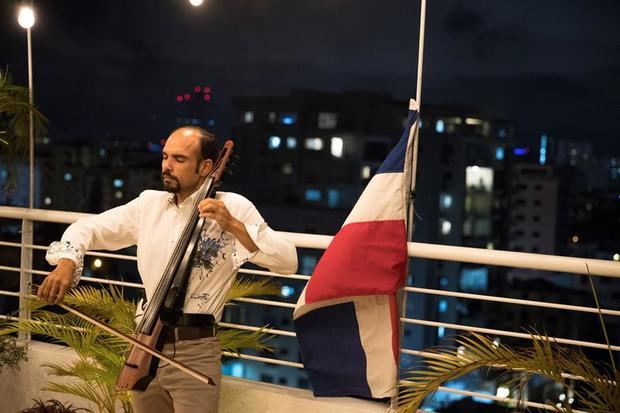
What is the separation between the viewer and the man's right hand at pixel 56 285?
2256 mm

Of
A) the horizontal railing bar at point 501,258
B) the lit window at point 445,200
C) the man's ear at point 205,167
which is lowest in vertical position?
the lit window at point 445,200

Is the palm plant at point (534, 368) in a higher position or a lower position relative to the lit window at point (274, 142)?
lower

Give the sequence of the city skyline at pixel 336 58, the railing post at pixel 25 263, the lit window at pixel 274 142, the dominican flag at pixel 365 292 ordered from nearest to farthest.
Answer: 1. the dominican flag at pixel 365 292
2. the railing post at pixel 25 263
3. the lit window at pixel 274 142
4. the city skyline at pixel 336 58

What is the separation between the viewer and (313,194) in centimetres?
4059

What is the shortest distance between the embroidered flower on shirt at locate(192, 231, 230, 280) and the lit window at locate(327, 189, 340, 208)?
126 ft

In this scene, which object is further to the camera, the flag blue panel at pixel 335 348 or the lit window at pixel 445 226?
the lit window at pixel 445 226

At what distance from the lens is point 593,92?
48.4 m

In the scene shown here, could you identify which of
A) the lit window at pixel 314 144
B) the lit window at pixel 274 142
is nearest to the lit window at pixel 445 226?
the lit window at pixel 314 144

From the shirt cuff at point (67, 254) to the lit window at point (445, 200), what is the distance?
45.2 metres

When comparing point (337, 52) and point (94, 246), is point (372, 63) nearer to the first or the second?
point (337, 52)

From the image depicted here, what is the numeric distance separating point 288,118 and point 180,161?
1625 inches

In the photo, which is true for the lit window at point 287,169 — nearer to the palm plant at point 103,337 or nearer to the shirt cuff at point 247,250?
the palm plant at point 103,337

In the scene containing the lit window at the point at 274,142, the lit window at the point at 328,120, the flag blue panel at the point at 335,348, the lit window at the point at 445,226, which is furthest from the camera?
the lit window at the point at 445,226

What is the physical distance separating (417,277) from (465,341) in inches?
1664
